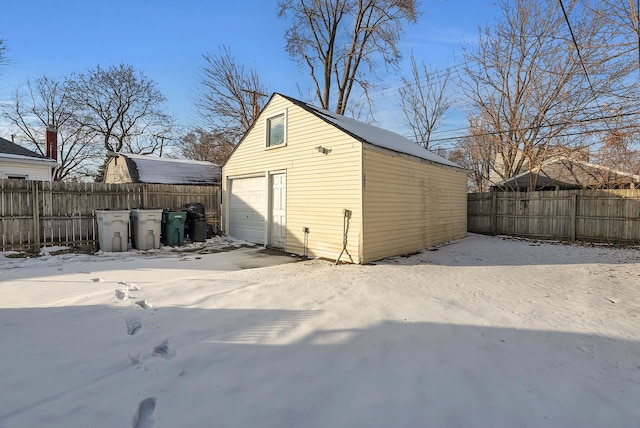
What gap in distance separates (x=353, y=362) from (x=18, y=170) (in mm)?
17547

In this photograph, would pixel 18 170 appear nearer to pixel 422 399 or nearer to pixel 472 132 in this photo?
pixel 422 399

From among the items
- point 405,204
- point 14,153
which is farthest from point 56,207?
point 405,204

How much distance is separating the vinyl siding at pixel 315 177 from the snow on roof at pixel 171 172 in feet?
21.4

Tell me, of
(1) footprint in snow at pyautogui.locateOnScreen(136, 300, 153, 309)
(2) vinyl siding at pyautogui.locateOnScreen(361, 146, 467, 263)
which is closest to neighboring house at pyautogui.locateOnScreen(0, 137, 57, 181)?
(1) footprint in snow at pyautogui.locateOnScreen(136, 300, 153, 309)

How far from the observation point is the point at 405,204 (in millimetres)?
8492

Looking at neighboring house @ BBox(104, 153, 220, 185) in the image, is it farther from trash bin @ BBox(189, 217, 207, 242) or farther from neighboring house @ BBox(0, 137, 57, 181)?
trash bin @ BBox(189, 217, 207, 242)

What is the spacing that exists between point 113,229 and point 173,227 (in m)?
1.54

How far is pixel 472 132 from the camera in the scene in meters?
19.0

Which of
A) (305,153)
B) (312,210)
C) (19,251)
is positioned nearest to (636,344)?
(312,210)

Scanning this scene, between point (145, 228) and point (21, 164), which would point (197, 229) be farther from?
point (21, 164)

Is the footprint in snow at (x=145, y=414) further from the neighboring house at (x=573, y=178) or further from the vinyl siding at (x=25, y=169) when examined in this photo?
the vinyl siding at (x=25, y=169)

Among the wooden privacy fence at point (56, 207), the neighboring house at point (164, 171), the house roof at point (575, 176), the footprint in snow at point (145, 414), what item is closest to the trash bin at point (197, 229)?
the wooden privacy fence at point (56, 207)

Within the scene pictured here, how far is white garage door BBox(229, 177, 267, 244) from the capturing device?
31.7 ft

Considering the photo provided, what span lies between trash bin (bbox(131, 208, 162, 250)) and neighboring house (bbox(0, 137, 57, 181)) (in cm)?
907
